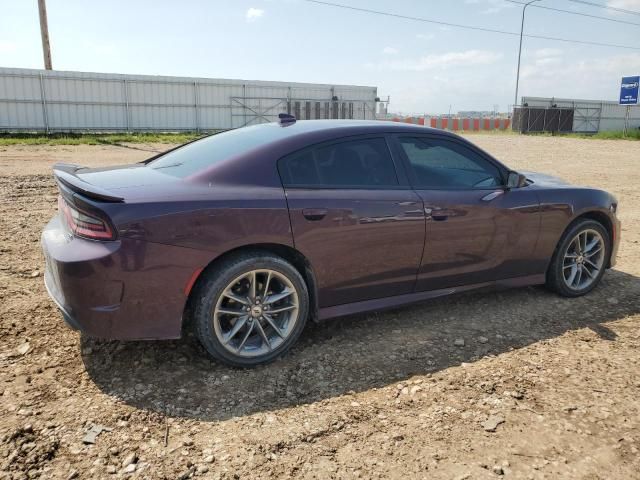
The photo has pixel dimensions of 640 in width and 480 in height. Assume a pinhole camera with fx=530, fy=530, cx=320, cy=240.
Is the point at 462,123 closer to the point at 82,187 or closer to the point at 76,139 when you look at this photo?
the point at 76,139

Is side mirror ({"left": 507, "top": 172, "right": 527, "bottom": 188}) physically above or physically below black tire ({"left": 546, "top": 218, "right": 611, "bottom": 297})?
above

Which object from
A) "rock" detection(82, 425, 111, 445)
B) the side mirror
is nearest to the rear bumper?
"rock" detection(82, 425, 111, 445)

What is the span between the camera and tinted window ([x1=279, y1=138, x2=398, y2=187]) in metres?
3.44

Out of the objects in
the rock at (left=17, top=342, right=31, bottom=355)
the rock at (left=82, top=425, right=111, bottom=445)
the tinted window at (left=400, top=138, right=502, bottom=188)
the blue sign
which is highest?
the blue sign

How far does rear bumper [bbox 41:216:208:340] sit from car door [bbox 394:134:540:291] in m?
1.70

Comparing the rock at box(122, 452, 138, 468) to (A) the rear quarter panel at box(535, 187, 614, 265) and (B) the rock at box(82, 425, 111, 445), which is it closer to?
(B) the rock at box(82, 425, 111, 445)

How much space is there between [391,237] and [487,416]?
131 cm

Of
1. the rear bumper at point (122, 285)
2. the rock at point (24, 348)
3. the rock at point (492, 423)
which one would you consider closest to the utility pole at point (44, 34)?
the rock at point (24, 348)

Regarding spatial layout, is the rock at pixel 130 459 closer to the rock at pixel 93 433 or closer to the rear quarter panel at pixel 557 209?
the rock at pixel 93 433

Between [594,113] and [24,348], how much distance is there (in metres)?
45.0

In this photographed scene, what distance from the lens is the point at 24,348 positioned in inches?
137

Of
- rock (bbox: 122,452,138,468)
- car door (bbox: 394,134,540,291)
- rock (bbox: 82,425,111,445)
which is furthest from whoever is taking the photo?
car door (bbox: 394,134,540,291)

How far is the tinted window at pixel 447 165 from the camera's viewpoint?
12.7 ft

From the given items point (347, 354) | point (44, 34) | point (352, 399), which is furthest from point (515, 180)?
point (44, 34)
